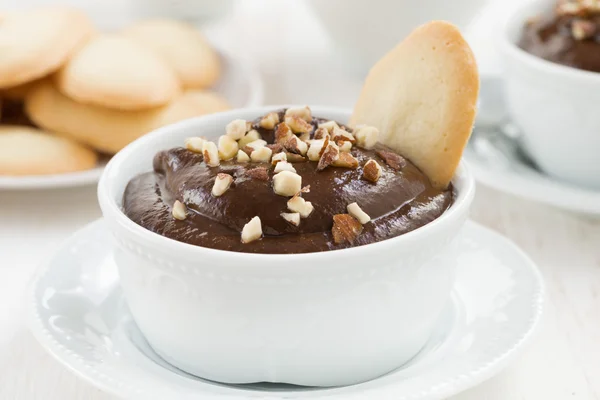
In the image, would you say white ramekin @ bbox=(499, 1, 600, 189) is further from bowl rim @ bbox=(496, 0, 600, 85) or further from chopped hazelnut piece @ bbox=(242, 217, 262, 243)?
chopped hazelnut piece @ bbox=(242, 217, 262, 243)

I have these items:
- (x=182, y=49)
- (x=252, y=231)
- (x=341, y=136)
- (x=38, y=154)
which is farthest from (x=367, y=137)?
(x=182, y=49)

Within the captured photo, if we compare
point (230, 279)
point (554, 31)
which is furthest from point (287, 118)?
point (554, 31)

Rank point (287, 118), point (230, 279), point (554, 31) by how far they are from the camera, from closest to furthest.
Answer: point (230, 279), point (287, 118), point (554, 31)

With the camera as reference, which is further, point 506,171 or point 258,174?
point 506,171

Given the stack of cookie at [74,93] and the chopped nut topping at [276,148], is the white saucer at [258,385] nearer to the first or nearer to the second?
the chopped nut topping at [276,148]

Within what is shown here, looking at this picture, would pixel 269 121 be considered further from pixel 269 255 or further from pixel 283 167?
pixel 269 255

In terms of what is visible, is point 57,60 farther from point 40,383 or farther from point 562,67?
point 562,67

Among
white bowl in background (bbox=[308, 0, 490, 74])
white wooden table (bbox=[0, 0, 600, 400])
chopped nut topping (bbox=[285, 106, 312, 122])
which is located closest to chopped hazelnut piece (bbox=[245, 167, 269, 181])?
chopped nut topping (bbox=[285, 106, 312, 122])

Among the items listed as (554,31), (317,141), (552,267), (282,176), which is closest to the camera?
(282,176)
